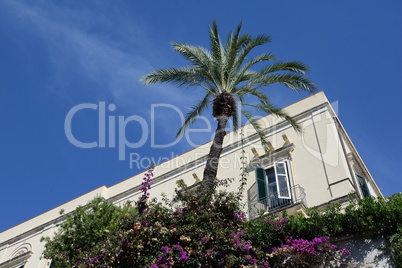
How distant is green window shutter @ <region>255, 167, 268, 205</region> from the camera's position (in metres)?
14.9

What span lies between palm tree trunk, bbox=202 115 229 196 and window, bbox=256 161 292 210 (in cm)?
366

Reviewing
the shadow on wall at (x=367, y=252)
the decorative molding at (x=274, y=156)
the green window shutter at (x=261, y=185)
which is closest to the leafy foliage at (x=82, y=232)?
the green window shutter at (x=261, y=185)

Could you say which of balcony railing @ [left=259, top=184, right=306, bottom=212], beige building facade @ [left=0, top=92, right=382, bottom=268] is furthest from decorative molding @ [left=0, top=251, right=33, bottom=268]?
balcony railing @ [left=259, top=184, right=306, bottom=212]

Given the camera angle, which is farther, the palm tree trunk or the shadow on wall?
the palm tree trunk

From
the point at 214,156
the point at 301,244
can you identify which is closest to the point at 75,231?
the point at 214,156

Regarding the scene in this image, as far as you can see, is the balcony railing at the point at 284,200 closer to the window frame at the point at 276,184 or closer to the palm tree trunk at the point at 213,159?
the window frame at the point at 276,184

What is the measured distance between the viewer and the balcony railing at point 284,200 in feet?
47.1

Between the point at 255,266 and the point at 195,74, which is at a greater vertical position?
the point at 195,74

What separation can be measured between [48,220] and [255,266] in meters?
16.4

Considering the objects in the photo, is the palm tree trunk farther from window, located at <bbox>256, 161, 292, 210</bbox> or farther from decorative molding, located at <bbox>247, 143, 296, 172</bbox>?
decorative molding, located at <bbox>247, 143, 296, 172</bbox>

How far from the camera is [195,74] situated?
14023 mm

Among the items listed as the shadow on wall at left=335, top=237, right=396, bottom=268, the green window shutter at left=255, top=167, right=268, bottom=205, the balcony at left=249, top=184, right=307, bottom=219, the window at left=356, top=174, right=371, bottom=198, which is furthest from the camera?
the window at left=356, top=174, right=371, bottom=198

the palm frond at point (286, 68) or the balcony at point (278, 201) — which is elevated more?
the palm frond at point (286, 68)

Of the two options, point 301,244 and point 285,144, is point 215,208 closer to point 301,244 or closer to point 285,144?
point 301,244
